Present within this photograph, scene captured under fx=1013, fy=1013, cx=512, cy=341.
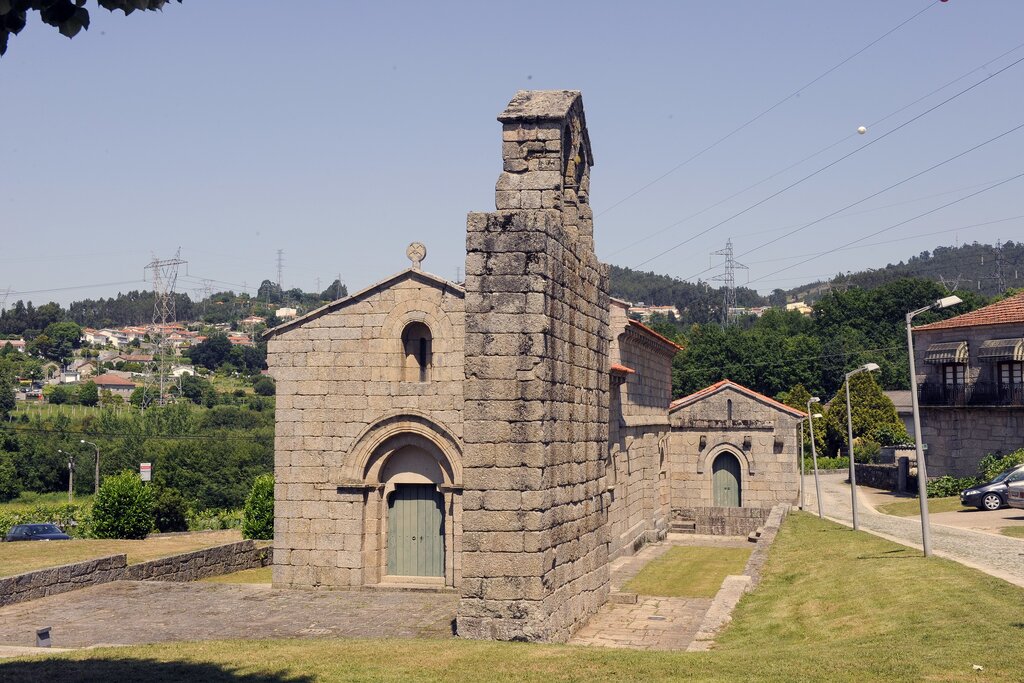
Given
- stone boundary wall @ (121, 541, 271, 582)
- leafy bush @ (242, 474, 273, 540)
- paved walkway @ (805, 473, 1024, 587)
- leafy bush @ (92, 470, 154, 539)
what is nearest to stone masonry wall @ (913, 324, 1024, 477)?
paved walkway @ (805, 473, 1024, 587)

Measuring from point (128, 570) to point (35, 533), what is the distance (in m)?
13.3

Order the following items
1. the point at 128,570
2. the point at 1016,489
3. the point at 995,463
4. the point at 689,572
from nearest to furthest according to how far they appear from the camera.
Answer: the point at 128,570
the point at 689,572
the point at 1016,489
the point at 995,463

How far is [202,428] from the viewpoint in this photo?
293 ft

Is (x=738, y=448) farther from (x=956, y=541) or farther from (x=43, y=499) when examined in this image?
(x=43, y=499)

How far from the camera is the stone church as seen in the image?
1442 cm

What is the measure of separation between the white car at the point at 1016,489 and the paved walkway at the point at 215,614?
1810 cm

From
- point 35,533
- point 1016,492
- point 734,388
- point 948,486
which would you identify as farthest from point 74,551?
point 948,486

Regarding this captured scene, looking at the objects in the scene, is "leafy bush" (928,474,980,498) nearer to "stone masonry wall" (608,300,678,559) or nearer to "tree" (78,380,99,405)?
"stone masonry wall" (608,300,678,559)

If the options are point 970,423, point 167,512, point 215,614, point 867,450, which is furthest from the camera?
point 867,450

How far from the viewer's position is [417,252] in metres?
23.3

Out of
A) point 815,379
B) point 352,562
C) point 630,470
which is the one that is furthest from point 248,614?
point 815,379

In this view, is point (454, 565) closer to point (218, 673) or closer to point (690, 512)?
point (218, 673)

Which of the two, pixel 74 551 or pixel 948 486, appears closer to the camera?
pixel 74 551

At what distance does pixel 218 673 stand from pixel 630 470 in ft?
64.9
